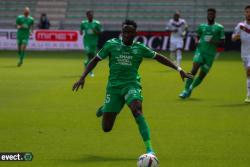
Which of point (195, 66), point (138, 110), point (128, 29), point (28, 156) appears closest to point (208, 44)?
point (195, 66)

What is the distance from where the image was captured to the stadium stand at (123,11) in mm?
44250

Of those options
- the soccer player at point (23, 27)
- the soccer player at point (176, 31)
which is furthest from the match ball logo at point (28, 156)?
the soccer player at point (23, 27)

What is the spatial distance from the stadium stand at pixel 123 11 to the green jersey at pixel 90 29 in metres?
16.0

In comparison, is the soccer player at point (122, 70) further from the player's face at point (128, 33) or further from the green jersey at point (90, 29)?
the green jersey at point (90, 29)

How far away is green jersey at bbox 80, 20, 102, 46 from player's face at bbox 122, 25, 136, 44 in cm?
1657

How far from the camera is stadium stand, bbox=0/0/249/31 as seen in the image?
145 feet

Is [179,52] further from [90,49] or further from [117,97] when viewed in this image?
[117,97]

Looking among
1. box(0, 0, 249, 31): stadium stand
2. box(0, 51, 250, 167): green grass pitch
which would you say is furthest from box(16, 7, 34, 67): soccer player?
box(0, 0, 249, 31): stadium stand

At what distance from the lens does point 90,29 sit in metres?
27.4

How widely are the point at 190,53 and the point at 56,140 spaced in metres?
27.8

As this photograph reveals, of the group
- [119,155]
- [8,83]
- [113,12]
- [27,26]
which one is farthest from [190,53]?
[119,155]

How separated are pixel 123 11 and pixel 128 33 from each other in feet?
115

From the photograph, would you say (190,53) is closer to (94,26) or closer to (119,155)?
(94,26)

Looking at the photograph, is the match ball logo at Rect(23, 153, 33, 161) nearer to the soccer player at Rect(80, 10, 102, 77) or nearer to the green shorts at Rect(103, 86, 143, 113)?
the green shorts at Rect(103, 86, 143, 113)
